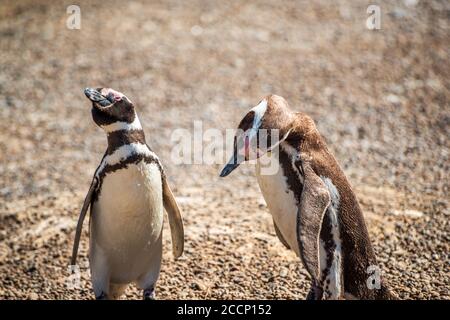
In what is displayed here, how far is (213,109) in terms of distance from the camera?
22.8 ft

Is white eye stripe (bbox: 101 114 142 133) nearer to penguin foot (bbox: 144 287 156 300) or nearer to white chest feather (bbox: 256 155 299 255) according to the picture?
white chest feather (bbox: 256 155 299 255)

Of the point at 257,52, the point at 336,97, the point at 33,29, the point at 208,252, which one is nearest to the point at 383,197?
the point at 208,252

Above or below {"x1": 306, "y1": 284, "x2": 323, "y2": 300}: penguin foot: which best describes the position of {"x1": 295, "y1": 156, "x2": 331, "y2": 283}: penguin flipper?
above

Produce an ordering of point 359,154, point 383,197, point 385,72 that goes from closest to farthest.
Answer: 1. point 383,197
2. point 359,154
3. point 385,72

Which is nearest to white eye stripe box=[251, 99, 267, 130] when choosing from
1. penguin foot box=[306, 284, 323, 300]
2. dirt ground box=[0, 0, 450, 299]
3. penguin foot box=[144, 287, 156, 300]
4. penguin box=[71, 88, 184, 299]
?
penguin box=[71, 88, 184, 299]

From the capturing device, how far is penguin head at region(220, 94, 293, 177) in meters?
3.03

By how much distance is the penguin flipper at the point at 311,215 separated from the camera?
9.67 feet

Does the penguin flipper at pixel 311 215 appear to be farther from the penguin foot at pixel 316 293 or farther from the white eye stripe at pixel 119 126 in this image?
the white eye stripe at pixel 119 126

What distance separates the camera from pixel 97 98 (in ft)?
10.5

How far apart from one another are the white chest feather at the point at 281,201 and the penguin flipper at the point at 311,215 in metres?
0.12

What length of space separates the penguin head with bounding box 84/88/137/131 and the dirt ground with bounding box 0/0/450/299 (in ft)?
4.32

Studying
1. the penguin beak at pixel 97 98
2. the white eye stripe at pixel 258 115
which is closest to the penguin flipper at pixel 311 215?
the white eye stripe at pixel 258 115
